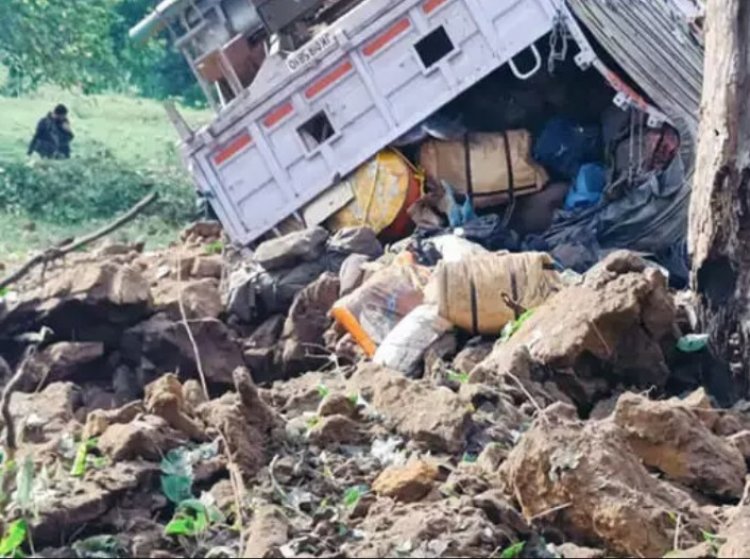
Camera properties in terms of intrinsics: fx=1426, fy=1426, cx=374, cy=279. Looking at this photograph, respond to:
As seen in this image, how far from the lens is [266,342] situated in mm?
7910

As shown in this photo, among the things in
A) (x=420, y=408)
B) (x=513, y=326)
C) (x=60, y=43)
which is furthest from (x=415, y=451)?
(x=60, y=43)

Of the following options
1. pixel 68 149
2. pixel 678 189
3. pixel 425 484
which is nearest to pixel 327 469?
pixel 425 484

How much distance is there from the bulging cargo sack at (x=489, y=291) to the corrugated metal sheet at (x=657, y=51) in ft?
9.37

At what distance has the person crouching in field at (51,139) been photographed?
53.9ft

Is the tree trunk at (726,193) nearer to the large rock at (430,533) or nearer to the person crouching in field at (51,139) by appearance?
the large rock at (430,533)

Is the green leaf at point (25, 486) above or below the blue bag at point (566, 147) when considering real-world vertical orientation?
above

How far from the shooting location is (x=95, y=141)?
18.8 m

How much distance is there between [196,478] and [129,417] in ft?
1.85

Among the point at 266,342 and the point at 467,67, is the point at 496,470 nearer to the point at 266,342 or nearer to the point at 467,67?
the point at 266,342

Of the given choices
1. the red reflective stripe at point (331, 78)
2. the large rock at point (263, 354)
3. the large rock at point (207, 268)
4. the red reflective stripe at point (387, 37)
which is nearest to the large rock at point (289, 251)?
the large rock at point (207, 268)

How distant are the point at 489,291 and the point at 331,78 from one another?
345 cm

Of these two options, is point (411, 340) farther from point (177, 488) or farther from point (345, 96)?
point (345, 96)

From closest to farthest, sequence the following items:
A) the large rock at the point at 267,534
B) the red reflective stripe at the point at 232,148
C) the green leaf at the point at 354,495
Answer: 1. the large rock at the point at 267,534
2. the green leaf at the point at 354,495
3. the red reflective stripe at the point at 232,148

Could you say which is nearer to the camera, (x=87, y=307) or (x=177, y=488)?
(x=177, y=488)
